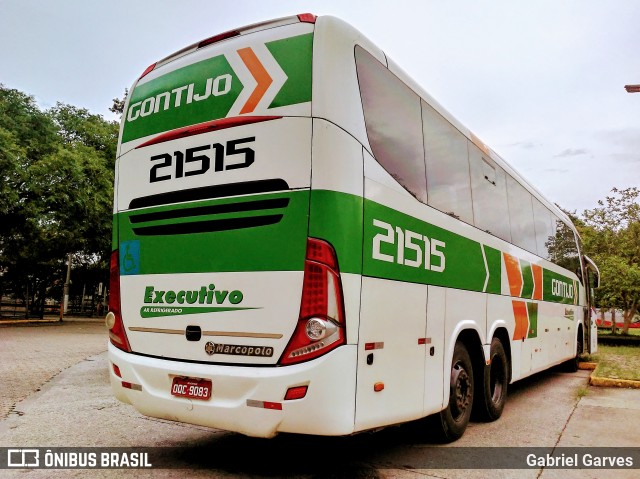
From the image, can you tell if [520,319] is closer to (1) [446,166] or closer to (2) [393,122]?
(1) [446,166]

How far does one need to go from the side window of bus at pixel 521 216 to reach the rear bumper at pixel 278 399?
477cm

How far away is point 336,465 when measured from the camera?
4637mm

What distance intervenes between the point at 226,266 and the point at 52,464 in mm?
2393

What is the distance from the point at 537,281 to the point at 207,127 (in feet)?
20.9

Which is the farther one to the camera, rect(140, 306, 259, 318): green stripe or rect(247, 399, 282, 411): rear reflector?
rect(140, 306, 259, 318): green stripe

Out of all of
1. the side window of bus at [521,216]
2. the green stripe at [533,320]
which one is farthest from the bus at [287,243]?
the green stripe at [533,320]

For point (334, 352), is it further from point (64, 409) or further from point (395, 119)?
point (64, 409)

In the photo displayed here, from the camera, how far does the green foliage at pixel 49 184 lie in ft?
64.0

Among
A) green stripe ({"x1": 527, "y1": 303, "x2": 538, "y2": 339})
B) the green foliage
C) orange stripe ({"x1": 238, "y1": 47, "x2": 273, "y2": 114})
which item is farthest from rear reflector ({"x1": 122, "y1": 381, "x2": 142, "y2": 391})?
the green foliage

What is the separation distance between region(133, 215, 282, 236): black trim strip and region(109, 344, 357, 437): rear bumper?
1.07m

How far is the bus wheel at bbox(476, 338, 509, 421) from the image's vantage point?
6.28m

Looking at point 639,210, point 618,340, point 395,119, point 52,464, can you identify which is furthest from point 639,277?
point 52,464

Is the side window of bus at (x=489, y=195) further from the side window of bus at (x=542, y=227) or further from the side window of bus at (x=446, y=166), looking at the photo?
the side window of bus at (x=542, y=227)

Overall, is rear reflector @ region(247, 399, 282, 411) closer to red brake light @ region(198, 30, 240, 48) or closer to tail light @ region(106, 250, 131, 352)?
tail light @ region(106, 250, 131, 352)
